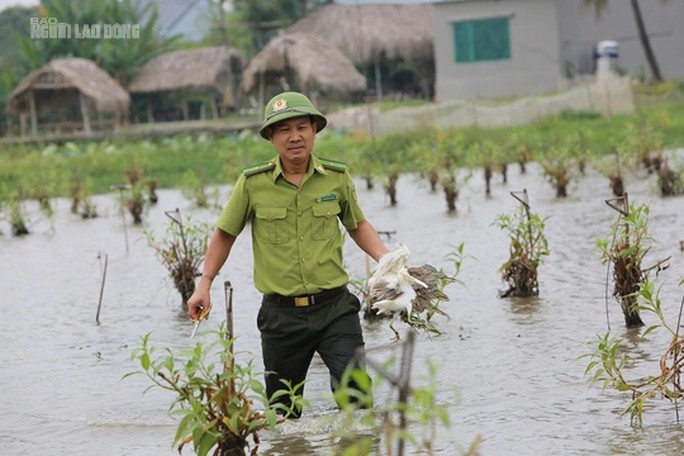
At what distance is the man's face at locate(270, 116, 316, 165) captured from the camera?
5383 mm

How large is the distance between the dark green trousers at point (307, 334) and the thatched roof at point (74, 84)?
34.3m

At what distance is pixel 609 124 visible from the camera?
84.3ft

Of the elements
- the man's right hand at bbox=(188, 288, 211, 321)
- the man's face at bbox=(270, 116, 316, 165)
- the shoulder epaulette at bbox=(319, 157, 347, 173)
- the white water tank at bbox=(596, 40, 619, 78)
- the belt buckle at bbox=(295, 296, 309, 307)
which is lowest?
the belt buckle at bbox=(295, 296, 309, 307)

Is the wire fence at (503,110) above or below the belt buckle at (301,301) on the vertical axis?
above

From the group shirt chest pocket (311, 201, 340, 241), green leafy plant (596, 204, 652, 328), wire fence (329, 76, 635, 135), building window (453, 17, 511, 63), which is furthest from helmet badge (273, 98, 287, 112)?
building window (453, 17, 511, 63)

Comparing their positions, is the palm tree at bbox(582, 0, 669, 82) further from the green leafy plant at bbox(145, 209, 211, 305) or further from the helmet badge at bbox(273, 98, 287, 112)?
the helmet badge at bbox(273, 98, 287, 112)

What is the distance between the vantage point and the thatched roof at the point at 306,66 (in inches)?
1528

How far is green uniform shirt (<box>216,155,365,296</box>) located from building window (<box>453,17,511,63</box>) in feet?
99.4

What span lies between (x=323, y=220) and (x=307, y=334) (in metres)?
0.46

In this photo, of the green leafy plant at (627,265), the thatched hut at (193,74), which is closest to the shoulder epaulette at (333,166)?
the green leafy plant at (627,265)

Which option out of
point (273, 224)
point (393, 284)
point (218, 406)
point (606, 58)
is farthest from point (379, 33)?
point (218, 406)

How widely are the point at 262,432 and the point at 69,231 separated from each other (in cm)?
1134

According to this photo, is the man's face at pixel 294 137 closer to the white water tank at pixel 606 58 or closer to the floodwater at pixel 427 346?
the floodwater at pixel 427 346

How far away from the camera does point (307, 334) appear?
18.2ft
